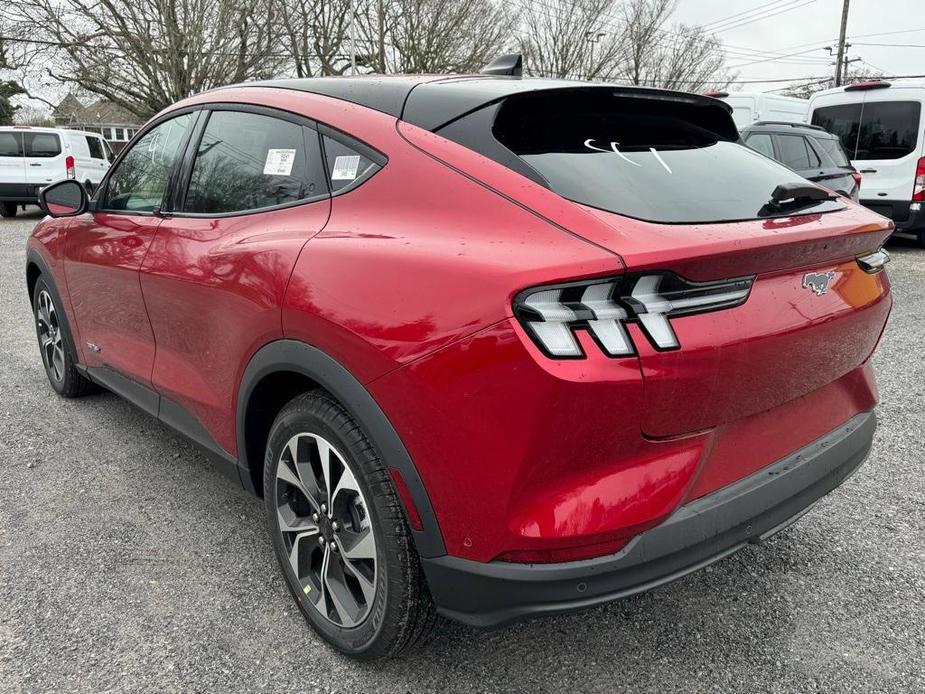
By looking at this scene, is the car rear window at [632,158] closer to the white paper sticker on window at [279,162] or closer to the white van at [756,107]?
the white paper sticker on window at [279,162]

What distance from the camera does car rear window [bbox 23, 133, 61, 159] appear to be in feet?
51.4

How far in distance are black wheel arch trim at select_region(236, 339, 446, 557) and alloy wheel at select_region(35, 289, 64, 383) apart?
2.69m

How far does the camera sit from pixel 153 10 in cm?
2391

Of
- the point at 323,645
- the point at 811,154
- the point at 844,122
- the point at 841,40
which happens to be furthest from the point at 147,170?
the point at 841,40

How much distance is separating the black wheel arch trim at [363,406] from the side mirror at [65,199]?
1939mm

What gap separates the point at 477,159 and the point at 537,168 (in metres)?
0.15

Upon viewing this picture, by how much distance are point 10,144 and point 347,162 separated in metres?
16.8

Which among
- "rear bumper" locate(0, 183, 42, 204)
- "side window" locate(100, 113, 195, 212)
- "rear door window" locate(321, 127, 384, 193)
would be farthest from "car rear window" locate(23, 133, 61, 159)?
"rear door window" locate(321, 127, 384, 193)

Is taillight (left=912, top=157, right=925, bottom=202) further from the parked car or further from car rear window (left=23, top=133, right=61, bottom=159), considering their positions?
car rear window (left=23, top=133, right=61, bottom=159)

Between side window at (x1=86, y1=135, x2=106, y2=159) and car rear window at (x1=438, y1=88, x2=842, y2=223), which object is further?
side window at (x1=86, y1=135, x2=106, y2=159)

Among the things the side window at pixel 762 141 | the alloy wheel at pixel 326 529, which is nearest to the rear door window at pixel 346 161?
the alloy wheel at pixel 326 529

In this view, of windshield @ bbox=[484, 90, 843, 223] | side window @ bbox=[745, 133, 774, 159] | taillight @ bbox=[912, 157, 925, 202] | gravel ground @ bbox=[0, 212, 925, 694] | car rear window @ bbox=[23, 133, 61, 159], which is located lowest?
taillight @ bbox=[912, 157, 925, 202]

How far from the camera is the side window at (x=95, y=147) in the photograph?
17.6 metres

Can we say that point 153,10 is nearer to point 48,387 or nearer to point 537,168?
point 48,387
